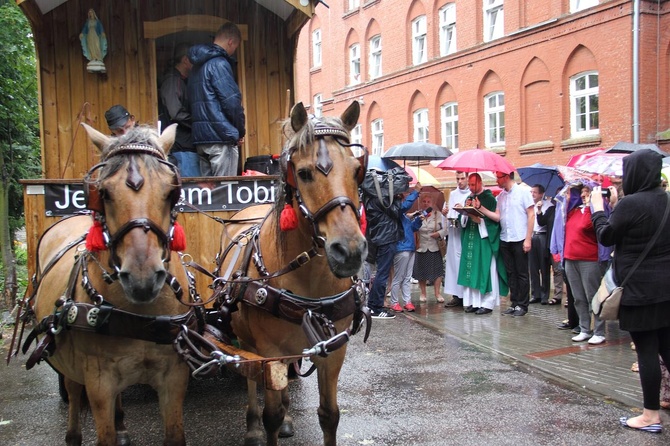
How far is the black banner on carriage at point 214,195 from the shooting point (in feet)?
16.6

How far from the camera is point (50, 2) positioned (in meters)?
6.45

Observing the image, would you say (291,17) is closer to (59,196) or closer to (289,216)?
(59,196)

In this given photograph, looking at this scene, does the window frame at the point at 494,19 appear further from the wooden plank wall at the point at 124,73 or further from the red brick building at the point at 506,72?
the wooden plank wall at the point at 124,73

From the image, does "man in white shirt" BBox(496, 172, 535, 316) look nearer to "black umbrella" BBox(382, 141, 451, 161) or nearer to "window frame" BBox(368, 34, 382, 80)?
"black umbrella" BBox(382, 141, 451, 161)

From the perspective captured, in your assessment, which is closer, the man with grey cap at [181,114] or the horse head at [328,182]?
the horse head at [328,182]

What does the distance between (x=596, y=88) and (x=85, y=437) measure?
1822 centimetres

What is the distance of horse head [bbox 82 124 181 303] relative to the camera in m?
2.70

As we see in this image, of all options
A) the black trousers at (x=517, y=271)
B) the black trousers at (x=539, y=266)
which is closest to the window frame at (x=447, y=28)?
the black trousers at (x=539, y=266)

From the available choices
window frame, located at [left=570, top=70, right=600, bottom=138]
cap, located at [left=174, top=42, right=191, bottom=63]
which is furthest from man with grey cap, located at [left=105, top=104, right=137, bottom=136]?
window frame, located at [left=570, top=70, right=600, bottom=138]

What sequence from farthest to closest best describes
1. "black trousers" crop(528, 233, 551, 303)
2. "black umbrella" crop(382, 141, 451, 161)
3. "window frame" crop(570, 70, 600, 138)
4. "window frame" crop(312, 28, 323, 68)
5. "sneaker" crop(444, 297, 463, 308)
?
1. "window frame" crop(312, 28, 323, 68)
2. "window frame" crop(570, 70, 600, 138)
3. "black umbrella" crop(382, 141, 451, 161)
4. "black trousers" crop(528, 233, 551, 303)
5. "sneaker" crop(444, 297, 463, 308)

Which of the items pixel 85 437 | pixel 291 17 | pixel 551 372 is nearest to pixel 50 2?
pixel 291 17

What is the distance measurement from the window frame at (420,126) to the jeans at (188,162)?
20.9 metres

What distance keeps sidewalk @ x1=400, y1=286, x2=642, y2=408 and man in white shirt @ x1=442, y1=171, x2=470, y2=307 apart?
28 cm

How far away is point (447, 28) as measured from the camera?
2477 centimetres
